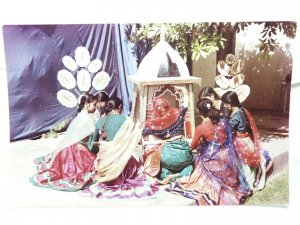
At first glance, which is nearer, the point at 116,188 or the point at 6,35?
the point at 6,35

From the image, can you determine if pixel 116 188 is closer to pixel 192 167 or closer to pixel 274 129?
pixel 192 167

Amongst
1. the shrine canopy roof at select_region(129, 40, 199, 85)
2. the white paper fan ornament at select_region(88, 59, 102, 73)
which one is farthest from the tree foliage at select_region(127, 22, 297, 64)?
the white paper fan ornament at select_region(88, 59, 102, 73)

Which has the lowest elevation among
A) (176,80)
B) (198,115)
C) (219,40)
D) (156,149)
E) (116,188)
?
(116,188)

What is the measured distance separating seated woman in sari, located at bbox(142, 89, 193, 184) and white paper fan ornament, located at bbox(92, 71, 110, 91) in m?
0.18

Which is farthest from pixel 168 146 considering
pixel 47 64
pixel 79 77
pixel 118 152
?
pixel 47 64

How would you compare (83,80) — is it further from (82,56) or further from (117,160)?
(117,160)

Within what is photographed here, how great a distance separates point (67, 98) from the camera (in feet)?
4.43

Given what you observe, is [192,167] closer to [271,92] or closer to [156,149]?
[156,149]

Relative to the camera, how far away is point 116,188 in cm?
140

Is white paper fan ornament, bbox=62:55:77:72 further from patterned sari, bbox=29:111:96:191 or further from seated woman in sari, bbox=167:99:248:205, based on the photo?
seated woman in sari, bbox=167:99:248:205

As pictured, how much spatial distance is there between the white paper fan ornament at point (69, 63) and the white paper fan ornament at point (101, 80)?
79 mm
